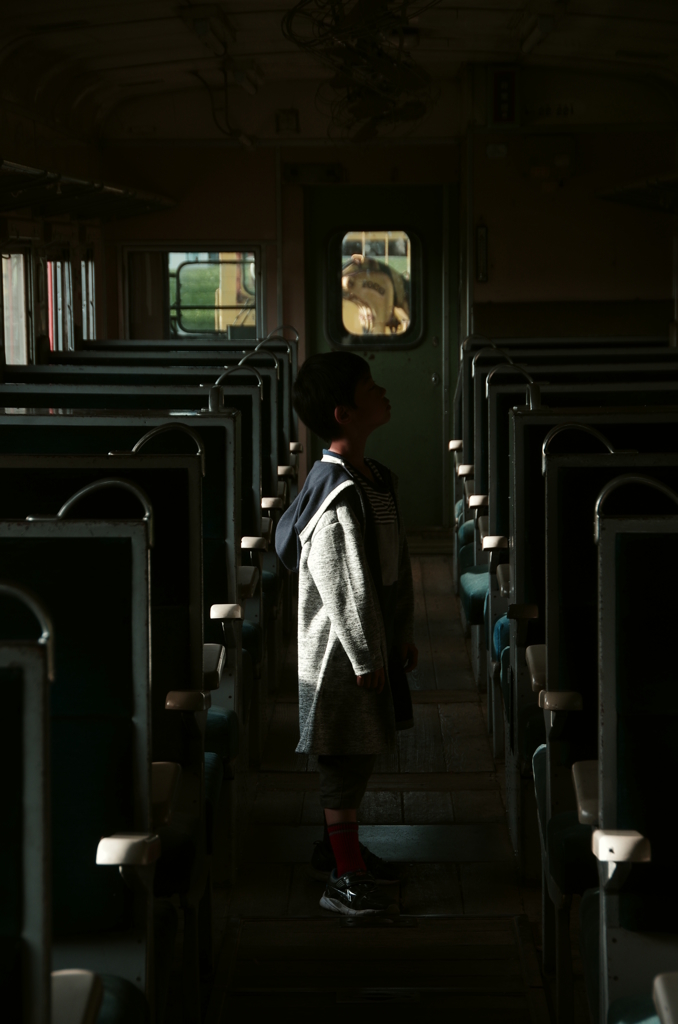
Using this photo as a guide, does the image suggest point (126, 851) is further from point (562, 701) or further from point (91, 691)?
point (562, 701)

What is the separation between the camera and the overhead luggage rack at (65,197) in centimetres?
460

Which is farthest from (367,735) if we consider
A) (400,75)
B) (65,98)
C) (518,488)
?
(65,98)

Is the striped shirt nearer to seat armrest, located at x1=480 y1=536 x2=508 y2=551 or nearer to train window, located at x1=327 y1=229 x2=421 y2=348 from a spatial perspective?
seat armrest, located at x1=480 y1=536 x2=508 y2=551

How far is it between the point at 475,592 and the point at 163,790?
2382 mm

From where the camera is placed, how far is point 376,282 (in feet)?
27.0

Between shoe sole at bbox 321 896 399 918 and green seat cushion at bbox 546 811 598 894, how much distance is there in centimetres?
80

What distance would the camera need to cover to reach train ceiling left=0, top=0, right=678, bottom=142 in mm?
5391

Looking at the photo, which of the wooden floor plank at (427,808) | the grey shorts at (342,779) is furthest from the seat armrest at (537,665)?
the wooden floor plank at (427,808)

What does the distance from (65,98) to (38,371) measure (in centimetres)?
228

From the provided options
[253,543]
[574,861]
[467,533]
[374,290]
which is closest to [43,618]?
[574,861]

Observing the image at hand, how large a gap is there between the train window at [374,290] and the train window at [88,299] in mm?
1655

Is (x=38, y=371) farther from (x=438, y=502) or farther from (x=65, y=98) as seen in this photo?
(x=438, y=502)

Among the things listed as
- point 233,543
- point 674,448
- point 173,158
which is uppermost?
point 173,158

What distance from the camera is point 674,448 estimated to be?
3311mm
